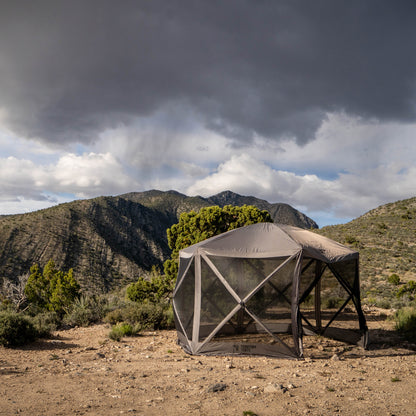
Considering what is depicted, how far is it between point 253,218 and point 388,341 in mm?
7896

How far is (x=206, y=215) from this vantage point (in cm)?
1566

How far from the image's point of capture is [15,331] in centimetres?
844

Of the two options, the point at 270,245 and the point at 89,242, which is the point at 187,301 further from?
the point at 89,242

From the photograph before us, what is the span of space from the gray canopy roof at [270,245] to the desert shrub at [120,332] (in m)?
3.30

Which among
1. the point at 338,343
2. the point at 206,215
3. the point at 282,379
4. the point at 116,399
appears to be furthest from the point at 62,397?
the point at 206,215

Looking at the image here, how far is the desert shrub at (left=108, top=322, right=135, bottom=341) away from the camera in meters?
9.67

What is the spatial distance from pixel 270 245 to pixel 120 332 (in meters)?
5.40

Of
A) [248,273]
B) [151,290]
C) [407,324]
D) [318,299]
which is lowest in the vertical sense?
[407,324]

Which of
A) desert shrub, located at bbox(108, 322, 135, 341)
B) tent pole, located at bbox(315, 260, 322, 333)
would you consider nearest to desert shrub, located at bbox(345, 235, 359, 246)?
tent pole, located at bbox(315, 260, 322, 333)

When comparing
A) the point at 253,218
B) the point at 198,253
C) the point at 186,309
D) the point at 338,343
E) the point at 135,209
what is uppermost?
the point at 135,209

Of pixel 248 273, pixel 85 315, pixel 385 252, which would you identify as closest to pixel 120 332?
pixel 85 315

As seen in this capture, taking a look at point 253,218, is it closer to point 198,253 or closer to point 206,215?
point 206,215

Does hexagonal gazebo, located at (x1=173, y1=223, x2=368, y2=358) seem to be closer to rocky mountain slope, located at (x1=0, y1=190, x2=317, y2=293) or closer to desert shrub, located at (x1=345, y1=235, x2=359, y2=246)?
desert shrub, located at (x1=345, y1=235, x2=359, y2=246)

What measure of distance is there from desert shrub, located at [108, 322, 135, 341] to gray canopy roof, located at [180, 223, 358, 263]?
3295 mm
